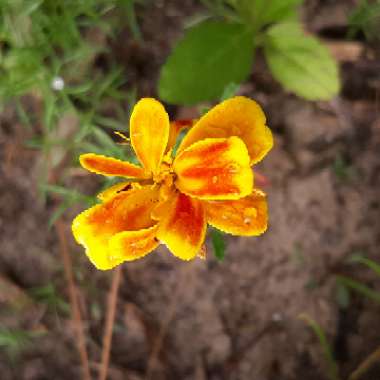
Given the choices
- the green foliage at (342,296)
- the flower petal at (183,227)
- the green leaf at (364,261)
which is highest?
the flower petal at (183,227)

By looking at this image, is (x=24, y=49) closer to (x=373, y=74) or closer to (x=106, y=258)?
(x=106, y=258)

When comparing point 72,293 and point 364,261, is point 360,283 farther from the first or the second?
point 72,293

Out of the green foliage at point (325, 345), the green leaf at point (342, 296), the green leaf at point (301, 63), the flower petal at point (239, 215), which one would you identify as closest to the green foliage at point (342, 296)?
the green leaf at point (342, 296)

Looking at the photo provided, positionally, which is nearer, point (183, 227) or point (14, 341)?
point (183, 227)

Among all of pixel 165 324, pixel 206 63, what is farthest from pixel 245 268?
pixel 206 63

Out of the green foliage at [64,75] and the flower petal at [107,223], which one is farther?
the green foliage at [64,75]

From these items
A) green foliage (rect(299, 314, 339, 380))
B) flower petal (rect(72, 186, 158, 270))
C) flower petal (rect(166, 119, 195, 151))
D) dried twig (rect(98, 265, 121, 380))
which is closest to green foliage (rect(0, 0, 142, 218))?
dried twig (rect(98, 265, 121, 380))

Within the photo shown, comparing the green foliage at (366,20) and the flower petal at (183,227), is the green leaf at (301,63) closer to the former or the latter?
the green foliage at (366,20)
